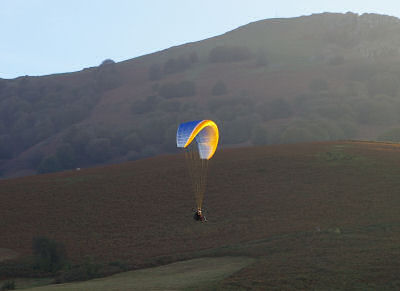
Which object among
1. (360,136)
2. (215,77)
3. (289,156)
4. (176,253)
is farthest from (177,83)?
(176,253)

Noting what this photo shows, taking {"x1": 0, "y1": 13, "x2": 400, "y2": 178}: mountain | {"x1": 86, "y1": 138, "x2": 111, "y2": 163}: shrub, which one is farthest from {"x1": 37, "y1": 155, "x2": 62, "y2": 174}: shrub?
{"x1": 86, "y1": 138, "x2": 111, "y2": 163}: shrub

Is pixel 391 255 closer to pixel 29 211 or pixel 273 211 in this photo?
pixel 273 211

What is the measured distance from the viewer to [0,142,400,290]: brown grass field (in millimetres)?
24992

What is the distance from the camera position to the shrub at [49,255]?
31.4 meters

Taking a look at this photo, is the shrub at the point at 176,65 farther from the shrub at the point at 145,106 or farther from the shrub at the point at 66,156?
the shrub at the point at 66,156

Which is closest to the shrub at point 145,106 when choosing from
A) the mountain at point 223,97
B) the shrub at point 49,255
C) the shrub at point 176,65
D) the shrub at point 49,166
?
the mountain at point 223,97

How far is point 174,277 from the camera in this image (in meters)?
24.8

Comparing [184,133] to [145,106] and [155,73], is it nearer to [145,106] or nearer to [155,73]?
[145,106]

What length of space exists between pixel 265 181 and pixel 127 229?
1347 cm

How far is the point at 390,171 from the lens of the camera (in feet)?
148

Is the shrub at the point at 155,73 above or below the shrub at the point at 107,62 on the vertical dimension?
below

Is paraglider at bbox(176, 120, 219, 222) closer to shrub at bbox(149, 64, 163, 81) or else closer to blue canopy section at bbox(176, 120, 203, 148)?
blue canopy section at bbox(176, 120, 203, 148)

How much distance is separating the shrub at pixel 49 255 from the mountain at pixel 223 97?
5810 cm

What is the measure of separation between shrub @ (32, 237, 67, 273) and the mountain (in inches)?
2287
